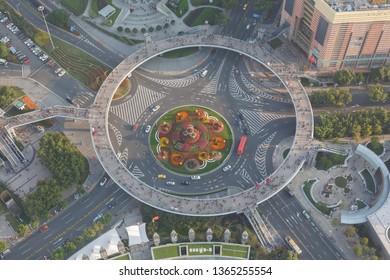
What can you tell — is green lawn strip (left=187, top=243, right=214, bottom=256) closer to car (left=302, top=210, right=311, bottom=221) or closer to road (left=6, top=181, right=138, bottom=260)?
road (left=6, top=181, right=138, bottom=260)

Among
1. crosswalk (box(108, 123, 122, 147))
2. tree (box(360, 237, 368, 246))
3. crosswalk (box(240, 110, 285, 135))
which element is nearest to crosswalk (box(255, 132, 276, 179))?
crosswalk (box(240, 110, 285, 135))

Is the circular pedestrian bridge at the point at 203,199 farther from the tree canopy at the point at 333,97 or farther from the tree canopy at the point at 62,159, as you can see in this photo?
the tree canopy at the point at 62,159

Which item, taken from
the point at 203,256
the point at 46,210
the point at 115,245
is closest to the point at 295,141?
the point at 203,256

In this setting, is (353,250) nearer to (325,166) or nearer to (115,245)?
(325,166)

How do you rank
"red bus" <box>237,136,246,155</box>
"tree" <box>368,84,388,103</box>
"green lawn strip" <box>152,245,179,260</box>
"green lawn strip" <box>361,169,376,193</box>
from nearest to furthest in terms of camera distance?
"green lawn strip" <box>152,245,179,260</box>
"green lawn strip" <box>361,169,376,193</box>
"red bus" <box>237,136,246,155</box>
"tree" <box>368,84,388,103</box>

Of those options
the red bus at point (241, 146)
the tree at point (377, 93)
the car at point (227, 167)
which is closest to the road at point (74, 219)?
the car at point (227, 167)

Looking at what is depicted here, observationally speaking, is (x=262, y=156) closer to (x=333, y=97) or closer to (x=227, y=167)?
(x=227, y=167)
